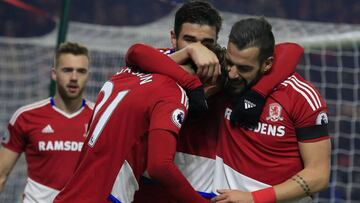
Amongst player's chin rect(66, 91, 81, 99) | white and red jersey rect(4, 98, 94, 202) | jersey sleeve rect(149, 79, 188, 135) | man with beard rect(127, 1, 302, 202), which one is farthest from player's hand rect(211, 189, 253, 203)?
player's chin rect(66, 91, 81, 99)

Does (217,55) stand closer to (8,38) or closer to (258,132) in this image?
(258,132)

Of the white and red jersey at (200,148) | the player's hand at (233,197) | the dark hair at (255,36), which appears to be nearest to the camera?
the player's hand at (233,197)

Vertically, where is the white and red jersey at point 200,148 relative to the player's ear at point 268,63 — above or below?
below

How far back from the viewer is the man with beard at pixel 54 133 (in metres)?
4.91

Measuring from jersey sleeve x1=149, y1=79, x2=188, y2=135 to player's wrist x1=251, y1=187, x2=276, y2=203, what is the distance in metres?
0.45

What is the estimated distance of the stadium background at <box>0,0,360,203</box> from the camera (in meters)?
6.20

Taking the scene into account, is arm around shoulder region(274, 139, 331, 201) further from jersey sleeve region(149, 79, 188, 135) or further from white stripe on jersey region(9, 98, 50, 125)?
white stripe on jersey region(9, 98, 50, 125)

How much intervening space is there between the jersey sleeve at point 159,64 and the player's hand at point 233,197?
430 millimetres

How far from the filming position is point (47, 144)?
16.2 feet

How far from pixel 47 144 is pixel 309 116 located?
2.19 m

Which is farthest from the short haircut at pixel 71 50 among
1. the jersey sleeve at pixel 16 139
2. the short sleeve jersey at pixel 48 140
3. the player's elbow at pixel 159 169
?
the player's elbow at pixel 159 169

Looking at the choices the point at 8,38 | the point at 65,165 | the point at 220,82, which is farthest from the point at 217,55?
the point at 8,38

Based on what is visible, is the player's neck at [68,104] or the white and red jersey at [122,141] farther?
the player's neck at [68,104]

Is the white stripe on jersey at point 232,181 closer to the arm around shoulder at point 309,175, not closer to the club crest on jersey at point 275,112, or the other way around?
the arm around shoulder at point 309,175
